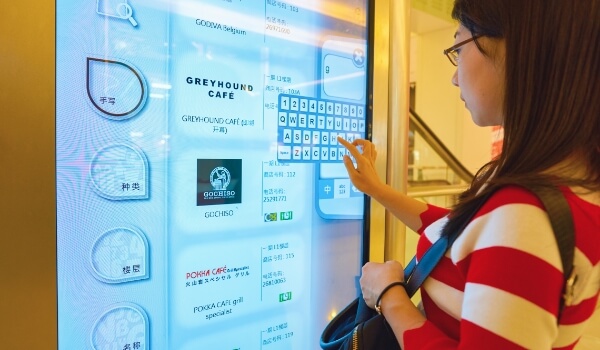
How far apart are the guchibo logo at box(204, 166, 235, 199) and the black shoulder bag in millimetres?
292

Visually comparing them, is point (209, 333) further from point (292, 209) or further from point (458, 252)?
point (458, 252)

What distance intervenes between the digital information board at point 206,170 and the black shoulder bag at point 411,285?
0.17 meters

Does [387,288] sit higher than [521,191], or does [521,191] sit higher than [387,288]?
[521,191]

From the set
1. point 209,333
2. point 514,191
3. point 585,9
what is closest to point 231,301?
point 209,333

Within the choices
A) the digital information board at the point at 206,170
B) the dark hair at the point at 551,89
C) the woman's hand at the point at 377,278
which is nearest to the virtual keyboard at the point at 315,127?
the digital information board at the point at 206,170

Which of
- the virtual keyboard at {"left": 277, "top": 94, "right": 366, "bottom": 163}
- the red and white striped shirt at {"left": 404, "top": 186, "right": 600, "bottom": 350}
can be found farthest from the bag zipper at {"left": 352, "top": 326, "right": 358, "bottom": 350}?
the virtual keyboard at {"left": 277, "top": 94, "right": 366, "bottom": 163}

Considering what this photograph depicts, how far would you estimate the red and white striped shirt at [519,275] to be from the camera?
0.41 m

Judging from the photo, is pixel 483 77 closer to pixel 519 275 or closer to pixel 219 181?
pixel 519 275

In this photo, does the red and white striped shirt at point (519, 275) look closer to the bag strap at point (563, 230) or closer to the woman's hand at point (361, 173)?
the bag strap at point (563, 230)

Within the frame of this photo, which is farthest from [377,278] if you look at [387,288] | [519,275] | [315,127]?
[315,127]

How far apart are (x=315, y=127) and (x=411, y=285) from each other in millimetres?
387

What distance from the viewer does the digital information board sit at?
1.75ft

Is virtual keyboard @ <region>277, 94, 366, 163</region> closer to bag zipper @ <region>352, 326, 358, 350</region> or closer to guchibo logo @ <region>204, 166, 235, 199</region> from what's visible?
guchibo logo @ <region>204, 166, 235, 199</region>

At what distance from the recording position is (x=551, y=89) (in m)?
0.48
